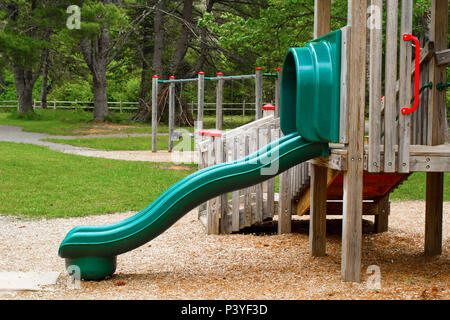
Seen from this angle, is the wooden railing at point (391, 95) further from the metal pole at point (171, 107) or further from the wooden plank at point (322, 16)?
the metal pole at point (171, 107)

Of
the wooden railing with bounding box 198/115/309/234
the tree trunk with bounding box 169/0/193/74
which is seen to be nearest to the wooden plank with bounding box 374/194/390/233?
the wooden railing with bounding box 198/115/309/234

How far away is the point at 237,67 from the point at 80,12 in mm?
11326

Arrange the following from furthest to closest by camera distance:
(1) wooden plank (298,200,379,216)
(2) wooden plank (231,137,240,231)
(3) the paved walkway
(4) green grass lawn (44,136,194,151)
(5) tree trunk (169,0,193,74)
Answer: (5) tree trunk (169,0,193,74) → (4) green grass lawn (44,136,194,151) → (3) the paved walkway → (1) wooden plank (298,200,379,216) → (2) wooden plank (231,137,240,231)

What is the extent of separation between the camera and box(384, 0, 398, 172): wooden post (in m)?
4.15

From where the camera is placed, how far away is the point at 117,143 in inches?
740

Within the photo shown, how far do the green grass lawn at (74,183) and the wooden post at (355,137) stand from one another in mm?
4927

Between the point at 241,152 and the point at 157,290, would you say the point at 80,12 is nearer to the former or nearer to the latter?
the point at 241,152

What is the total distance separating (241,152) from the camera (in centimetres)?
661

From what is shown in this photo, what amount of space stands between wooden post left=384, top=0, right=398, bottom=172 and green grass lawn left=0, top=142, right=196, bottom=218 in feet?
17.1

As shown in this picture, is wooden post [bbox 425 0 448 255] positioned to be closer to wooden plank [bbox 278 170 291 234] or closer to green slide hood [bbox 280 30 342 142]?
green slide hood [bbox 280 30 342 142]

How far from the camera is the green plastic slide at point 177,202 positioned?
183 inches

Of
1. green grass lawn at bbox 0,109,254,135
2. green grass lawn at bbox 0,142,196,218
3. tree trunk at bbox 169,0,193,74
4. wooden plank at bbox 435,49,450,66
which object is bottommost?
green grass lawn at bbox 0,142,196,218

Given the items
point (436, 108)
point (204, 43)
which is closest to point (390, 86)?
point (436, 108)
